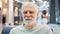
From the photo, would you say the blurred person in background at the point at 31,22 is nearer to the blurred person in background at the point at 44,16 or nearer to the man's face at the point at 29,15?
the man's face at the point at 29,15

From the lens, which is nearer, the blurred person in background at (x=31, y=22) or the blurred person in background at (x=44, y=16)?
the blurred person in background at (x=31, y=22)

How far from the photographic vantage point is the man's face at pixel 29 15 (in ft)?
5.59

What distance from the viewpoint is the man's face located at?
1704mm

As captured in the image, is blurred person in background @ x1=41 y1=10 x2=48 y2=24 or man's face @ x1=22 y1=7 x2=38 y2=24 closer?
man's face @ x1=22 y1=7 x2=38 y2=24

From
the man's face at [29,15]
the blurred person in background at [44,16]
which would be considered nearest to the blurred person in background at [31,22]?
the man's face at [29,15]

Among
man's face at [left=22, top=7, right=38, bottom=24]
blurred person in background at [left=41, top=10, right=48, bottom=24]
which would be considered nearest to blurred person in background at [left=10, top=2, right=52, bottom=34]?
man's face at [left=22, top=7, right=38, bottom=24]

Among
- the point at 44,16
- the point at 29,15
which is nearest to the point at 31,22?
the point at 29,15

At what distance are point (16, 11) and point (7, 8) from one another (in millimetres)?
479

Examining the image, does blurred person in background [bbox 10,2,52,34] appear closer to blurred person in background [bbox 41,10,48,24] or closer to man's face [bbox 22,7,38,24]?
man's face [bbox 22,7,38,24]

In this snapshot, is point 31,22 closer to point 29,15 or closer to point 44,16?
point 29,15

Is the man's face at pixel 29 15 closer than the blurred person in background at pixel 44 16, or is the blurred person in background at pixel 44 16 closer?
the man's face at pixel 29 15

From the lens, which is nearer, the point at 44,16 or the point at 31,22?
the point at 31,22

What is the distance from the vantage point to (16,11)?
14.8 feet

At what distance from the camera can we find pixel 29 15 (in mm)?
1715
